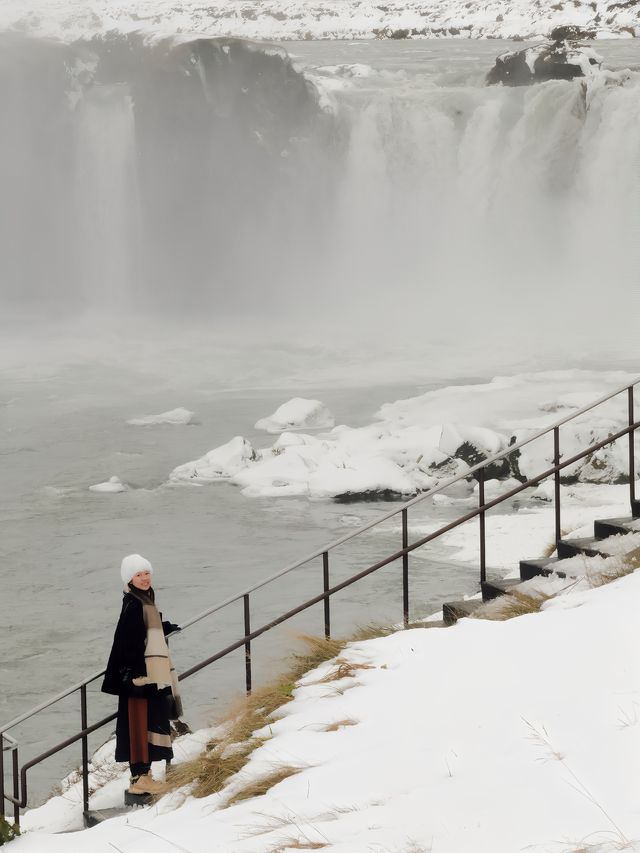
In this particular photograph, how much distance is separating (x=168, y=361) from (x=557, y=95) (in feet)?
55.7

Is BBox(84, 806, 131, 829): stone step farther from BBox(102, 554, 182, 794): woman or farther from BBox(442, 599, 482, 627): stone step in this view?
BBox(442, 599, 482, 627): stone step

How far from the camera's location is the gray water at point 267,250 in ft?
107

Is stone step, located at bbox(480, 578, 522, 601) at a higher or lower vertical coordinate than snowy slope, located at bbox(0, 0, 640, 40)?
lower

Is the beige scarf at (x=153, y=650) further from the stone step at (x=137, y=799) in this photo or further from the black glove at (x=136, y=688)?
the stone step at (x=137, y=799)

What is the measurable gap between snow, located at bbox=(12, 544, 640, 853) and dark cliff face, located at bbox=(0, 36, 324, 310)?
156 ft

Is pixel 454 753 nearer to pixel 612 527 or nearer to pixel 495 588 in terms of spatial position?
pixel 495 588

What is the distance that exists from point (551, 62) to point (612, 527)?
40.3 m

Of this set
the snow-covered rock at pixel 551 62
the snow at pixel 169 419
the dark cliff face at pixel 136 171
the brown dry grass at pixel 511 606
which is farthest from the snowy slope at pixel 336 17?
the brown dry grass at pixel 511 606

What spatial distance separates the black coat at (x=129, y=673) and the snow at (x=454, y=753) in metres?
0.37

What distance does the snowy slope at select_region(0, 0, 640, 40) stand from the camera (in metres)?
42.8

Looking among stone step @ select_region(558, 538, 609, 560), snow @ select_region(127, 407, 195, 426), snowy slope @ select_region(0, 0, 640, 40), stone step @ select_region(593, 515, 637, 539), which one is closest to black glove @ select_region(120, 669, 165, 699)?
stone step @ select_region(558, 538, 609, 560)

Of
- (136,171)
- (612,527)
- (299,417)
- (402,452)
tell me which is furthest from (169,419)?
(612,527)

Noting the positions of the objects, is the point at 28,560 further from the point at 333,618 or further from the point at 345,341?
the point at 345,341

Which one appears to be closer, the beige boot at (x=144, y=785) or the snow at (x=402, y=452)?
the beige boot at (x=144, y=785)
